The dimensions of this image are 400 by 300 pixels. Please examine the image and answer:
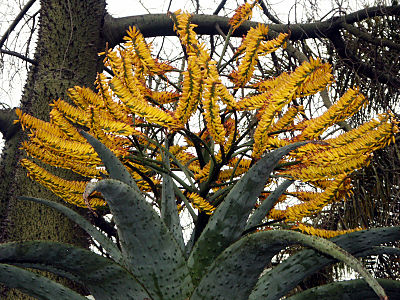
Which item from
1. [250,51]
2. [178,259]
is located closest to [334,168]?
[250,51]

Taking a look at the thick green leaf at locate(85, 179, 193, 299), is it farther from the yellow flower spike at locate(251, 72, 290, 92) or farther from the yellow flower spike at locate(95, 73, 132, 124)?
the yellow flower spike at locate(251, 72, 290, 92)

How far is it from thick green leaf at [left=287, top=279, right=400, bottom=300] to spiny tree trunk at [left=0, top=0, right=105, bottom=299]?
5.20ft

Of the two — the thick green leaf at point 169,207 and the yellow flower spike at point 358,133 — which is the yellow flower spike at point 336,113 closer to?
the yellow flower spike at point 358,133

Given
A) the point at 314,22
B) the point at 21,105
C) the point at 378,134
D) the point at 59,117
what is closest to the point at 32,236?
the point at 21,105

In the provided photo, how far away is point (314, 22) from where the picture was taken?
3412 millimetres

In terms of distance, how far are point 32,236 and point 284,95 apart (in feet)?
6.09

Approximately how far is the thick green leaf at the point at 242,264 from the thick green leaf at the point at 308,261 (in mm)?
117

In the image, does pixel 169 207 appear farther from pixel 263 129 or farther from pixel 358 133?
pixel 358 133

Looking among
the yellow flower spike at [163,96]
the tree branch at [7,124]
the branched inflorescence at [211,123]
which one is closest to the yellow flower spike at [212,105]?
the branched inflorescence at [211,123]

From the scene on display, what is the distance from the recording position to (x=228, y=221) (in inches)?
60.2

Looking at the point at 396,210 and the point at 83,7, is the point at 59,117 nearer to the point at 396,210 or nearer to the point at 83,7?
the point at 83,7

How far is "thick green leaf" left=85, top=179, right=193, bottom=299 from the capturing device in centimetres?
143

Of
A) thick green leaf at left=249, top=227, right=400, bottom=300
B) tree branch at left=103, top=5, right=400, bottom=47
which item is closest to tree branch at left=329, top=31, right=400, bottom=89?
tree branch at left=103, top=5, right=400, bottom=47

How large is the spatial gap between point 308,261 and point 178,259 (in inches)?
15.7
